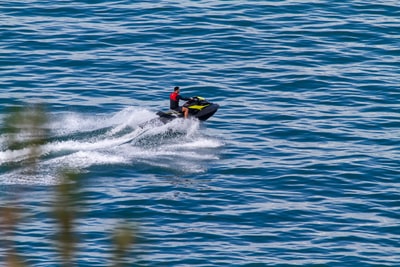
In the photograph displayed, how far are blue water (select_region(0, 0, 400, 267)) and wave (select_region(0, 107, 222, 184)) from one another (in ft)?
0.26

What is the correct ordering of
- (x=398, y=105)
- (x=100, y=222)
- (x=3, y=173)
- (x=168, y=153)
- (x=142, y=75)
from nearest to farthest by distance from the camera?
(x=100, y=222) < (x=3, y=173) < (x=168, y=153) < (x=398, y=105) < (x=142, y=75)

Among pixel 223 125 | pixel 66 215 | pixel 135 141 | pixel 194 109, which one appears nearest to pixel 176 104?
pixel 194 109

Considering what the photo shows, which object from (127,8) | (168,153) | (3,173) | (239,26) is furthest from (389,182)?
(127,8)

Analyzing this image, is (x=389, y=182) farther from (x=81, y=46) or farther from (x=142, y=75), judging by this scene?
(x=81, y=46)

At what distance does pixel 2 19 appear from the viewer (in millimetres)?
46281

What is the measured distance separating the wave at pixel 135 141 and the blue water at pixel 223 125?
0.08 m

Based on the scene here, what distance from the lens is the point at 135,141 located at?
3369 cm

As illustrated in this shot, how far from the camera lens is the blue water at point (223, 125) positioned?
77.7 ft

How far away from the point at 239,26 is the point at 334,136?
1318 centimetres

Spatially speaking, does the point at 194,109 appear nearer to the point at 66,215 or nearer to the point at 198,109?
the point at 198,109

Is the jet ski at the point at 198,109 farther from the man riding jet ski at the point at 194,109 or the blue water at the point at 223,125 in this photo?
the blue water at the point at 223,125

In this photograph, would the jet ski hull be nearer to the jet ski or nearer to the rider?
the jet ski

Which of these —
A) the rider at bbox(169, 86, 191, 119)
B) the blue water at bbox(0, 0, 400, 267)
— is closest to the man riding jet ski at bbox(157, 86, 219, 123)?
the rider at bbox(169, 86, 191, 119)

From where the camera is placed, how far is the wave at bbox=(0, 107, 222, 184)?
31.2 metres
